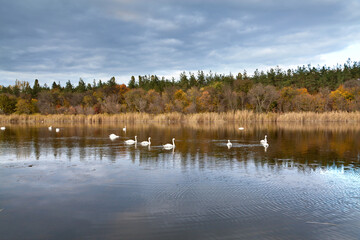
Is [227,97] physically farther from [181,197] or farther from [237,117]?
[181,197]

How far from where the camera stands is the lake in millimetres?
6422

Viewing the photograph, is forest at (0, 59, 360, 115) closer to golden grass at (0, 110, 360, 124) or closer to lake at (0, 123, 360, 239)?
golden grass at (0, 110, 360, 124)

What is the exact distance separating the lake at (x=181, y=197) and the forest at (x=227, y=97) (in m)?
47.6

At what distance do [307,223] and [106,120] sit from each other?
51.7 metres

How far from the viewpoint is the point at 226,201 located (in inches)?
323

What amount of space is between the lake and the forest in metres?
47.6

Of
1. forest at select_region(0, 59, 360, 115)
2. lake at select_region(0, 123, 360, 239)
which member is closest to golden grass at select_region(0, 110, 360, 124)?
forest at select_region(0, 59, 360, 115)

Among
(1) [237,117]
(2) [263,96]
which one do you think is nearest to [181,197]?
(1) [237,117]

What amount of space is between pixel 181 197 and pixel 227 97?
56.8 meters

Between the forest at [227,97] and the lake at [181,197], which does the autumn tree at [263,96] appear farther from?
the lake at [181,197]

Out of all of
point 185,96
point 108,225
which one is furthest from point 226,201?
point 185,96

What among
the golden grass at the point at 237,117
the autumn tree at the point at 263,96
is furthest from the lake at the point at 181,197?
the autumn tree at the point at 263,96

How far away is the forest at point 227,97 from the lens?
60.9 m

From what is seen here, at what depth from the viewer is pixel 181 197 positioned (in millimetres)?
8570
